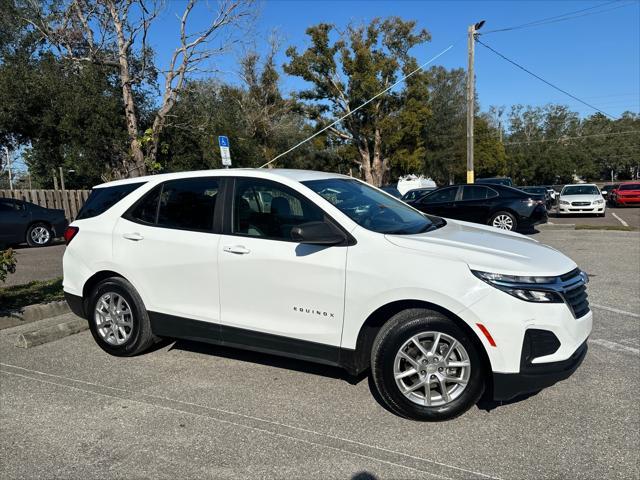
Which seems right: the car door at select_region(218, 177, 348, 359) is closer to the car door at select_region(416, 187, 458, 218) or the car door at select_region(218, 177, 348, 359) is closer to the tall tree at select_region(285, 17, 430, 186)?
the car door at select_region(416, 187, 458, 218)

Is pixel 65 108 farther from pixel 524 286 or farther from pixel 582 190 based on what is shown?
pixel 582 190

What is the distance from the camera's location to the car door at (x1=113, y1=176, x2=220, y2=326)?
423cm

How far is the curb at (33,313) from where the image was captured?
19.4ft

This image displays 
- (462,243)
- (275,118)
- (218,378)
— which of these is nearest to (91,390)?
(218,378)

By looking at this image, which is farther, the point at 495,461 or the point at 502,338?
the point at 502,338

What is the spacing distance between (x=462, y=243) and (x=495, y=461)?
143 centimetres

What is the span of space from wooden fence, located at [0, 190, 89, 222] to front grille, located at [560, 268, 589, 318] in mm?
19153

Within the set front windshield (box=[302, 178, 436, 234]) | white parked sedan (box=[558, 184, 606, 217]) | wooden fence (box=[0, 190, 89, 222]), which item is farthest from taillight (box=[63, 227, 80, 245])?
white parked sedan (box=[558, 184, 606, 217])

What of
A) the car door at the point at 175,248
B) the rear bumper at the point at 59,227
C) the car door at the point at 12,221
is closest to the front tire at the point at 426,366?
the car door at the point at 175,248

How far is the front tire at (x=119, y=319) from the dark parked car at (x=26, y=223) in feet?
35.4

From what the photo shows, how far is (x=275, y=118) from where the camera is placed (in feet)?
128

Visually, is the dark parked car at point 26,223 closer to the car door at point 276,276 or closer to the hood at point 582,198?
the car door at point 276,276

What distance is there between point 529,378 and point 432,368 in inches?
23.9

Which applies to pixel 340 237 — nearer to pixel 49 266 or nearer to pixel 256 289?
pixel 256 289
